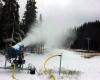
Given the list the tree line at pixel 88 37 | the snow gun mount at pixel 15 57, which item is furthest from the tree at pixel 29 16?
the tree line at pixel 88 37

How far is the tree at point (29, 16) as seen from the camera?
65137 millimetres

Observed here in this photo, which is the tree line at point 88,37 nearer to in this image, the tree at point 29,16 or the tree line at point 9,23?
the tree at point 29,16

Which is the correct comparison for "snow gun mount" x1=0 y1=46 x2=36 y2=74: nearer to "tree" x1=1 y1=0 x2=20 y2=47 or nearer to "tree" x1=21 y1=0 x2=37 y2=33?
"tree" x1=1 y1=0 x2=20 y2=47

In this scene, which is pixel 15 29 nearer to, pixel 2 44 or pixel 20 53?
pixel 2 44

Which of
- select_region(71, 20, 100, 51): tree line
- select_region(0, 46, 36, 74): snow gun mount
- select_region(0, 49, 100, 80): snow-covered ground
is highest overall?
select_region(71, 20, 100, 51): tree line

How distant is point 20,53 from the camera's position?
2219 centimetres

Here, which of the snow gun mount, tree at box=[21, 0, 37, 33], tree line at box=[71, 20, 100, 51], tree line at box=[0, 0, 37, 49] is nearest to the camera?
the snow gun mount

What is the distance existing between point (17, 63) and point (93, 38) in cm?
11510

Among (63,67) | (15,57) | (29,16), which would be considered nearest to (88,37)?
(29,16)

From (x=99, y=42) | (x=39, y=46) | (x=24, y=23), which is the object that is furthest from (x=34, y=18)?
(x=99, y=42)

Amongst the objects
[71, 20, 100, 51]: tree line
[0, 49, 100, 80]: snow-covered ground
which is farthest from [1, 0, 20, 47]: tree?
[71, 20, 100, 51]: tree line

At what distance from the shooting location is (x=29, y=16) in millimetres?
67188

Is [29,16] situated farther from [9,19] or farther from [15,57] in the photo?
[15,57]

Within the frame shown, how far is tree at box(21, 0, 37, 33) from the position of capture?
6514 centimetres
